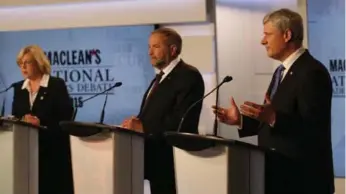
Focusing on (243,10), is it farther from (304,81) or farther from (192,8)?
(304,81)

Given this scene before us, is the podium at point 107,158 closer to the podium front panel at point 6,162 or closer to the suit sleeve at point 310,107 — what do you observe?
the podium front panel at point 6,162

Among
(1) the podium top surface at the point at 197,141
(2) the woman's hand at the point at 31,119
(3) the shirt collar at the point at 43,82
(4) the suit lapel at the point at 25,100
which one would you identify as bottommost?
(1) the podium top surface at the point at 197,141

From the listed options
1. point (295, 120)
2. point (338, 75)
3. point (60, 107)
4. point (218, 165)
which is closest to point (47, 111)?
point (60, 107)

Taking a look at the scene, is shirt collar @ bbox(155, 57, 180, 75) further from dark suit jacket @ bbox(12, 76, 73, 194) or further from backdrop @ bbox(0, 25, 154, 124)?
backdrop @ bbox(0, 25, 154, 124)

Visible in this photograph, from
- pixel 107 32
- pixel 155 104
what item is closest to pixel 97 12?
pixel 107 32

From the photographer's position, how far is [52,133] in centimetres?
381

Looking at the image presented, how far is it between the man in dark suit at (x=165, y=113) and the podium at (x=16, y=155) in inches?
23.1

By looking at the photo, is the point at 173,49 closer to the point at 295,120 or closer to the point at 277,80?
the point at 277,80

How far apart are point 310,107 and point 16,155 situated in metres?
1.57

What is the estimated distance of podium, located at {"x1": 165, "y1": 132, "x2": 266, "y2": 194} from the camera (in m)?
2.46

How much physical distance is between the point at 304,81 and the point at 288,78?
0.10 meters

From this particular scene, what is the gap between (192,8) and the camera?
493cm

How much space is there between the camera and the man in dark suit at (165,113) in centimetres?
330

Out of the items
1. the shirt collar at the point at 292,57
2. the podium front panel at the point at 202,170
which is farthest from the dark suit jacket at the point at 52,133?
the shirt collar at the point at 292,57
